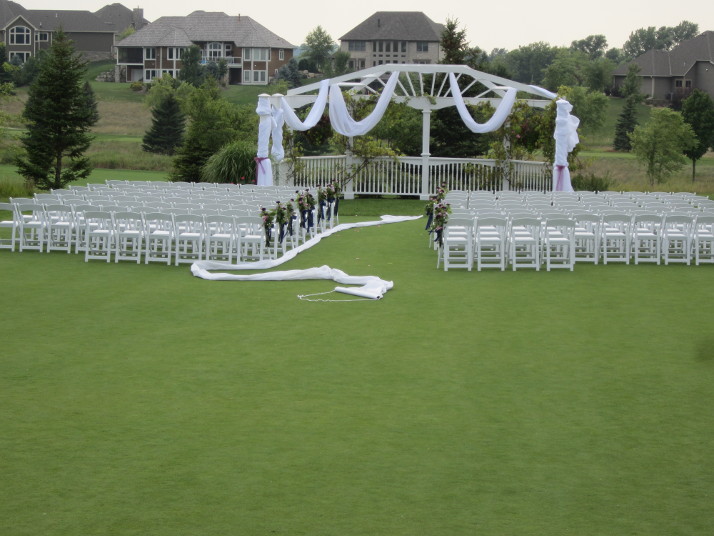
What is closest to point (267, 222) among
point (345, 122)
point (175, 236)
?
point (175, 236)

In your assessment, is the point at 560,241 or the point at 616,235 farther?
the point at 616,235

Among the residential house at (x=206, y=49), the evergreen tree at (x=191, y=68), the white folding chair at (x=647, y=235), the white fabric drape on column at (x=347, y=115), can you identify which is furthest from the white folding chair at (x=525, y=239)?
the residential house at (x=206, y=49)

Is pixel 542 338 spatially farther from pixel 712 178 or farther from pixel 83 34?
pixel 83 34

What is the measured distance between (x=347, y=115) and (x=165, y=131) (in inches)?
1392

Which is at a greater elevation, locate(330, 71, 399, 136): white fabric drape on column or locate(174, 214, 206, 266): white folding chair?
locate(330, 71, 399, 136): white fabric drape on column

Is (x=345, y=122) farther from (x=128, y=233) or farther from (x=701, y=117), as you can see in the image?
(x=701, y=117)

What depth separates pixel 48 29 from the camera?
113 m

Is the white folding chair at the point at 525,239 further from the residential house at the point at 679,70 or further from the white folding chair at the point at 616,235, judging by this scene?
the residential house at the point at 679,70

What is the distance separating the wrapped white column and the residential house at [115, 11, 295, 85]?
80.6 meters

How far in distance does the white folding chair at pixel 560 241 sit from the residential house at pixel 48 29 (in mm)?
101835

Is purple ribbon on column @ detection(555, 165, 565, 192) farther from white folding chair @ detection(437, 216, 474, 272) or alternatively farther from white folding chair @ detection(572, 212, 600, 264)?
white folding chair @ detection(437, 216, 474, 272)

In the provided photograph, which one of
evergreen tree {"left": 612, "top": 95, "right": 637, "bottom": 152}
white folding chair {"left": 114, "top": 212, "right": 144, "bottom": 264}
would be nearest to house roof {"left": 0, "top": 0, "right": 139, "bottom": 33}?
evergreen tree {"left": 612, "top": 95, "right": 637, "bottom": 152}

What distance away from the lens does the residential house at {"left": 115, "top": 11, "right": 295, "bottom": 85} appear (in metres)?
105

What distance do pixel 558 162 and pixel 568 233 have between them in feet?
28.9
